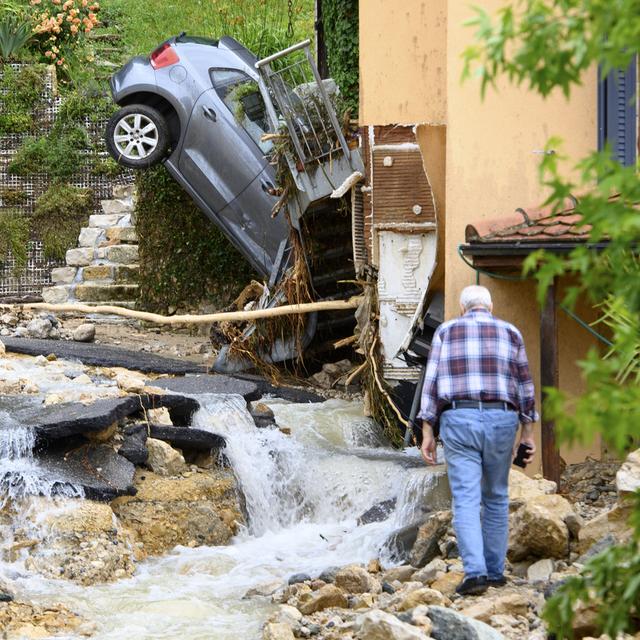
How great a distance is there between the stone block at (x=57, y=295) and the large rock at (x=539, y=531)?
510 inches

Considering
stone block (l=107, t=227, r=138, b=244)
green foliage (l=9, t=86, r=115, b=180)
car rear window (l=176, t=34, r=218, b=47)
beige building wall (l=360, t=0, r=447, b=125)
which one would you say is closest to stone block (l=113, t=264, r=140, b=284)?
stone block (l=107, t=227, r=138, b=244)

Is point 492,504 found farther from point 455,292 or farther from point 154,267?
point 154,267

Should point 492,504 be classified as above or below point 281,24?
below

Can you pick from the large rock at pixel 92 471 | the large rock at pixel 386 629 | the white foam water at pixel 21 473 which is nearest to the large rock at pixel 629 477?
the large rock at pixel 386 629

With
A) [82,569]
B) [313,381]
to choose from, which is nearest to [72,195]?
[313,381]

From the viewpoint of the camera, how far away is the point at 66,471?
9.37 meters

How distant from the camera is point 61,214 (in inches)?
866

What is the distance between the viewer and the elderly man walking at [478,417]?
22.7ft

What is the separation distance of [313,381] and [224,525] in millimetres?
5033

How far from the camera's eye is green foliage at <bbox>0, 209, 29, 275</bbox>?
21453 millimetres

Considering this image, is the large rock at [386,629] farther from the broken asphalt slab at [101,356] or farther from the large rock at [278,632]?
the broken asphalt slab at [101,356]

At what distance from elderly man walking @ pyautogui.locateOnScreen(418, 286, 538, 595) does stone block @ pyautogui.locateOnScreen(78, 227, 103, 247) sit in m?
14.4

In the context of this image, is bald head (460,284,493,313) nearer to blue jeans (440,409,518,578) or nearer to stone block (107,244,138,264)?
blue jeans (440,409,518,578)

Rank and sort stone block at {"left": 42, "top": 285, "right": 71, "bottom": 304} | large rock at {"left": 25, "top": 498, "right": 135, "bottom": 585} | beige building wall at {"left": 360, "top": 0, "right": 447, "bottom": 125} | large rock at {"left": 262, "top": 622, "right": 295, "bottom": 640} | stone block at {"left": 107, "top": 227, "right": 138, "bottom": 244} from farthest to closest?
1. stone block at {"left": 107, "top": 227, "right": 138, "bottom": 244}
2. stone block at {"left": 42, "top": 285, "right": 71, "bottom": 304}
3. beige building wall at {"left": 360, "top": 0, "right": 447, "bottom": 125}
4. large rock at {"left": 25, "top": 498, "right": 135, "bottom": 585}
5. large rock at {"left": 262, "top": 622, "right": 295, "bottom": 640}
